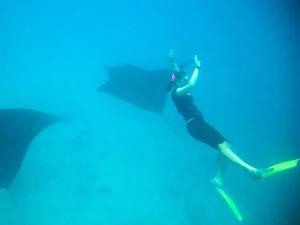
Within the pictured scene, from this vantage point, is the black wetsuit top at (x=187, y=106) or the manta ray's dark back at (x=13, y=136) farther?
the manta ray's dark back at (x=13, y=136)

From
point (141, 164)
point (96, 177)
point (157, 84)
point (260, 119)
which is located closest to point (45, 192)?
point (96, 177)

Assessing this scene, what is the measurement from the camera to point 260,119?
16.2 meters

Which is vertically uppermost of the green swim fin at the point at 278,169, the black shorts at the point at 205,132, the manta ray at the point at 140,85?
the manta ray at the point at 140,85

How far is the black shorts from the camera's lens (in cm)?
554

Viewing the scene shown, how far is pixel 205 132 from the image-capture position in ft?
18.4

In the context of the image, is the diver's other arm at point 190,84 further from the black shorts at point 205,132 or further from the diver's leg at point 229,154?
the diver's leg at point 229,154

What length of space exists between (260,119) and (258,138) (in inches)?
77.1

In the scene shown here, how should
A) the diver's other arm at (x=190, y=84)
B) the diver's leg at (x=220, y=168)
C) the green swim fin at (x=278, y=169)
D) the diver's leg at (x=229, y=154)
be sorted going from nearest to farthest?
the green swim fin at (x=278, y=169), the diver's leg at (x=229, y=154), the diver's other arm at (x=190, y=84), the diver's leg at (x=220, y=168)

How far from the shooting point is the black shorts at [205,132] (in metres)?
5.54

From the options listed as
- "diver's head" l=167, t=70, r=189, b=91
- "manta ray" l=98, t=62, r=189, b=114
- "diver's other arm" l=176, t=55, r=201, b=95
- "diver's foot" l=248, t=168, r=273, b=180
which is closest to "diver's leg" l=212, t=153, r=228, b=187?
"diver's foot" l=248, t=168, r=273, b=180

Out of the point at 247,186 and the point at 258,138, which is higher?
the point at 258,138

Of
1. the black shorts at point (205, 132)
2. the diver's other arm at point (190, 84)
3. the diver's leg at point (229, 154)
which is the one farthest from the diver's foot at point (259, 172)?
the diver's other arm at point (190, 84)

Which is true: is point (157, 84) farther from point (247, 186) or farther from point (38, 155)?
point (38, 155)

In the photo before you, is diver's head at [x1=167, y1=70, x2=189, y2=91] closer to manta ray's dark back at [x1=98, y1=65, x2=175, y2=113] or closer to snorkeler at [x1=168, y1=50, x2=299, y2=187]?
snorkeler at [x1=168, y1=50, x2=299, y2=187]
